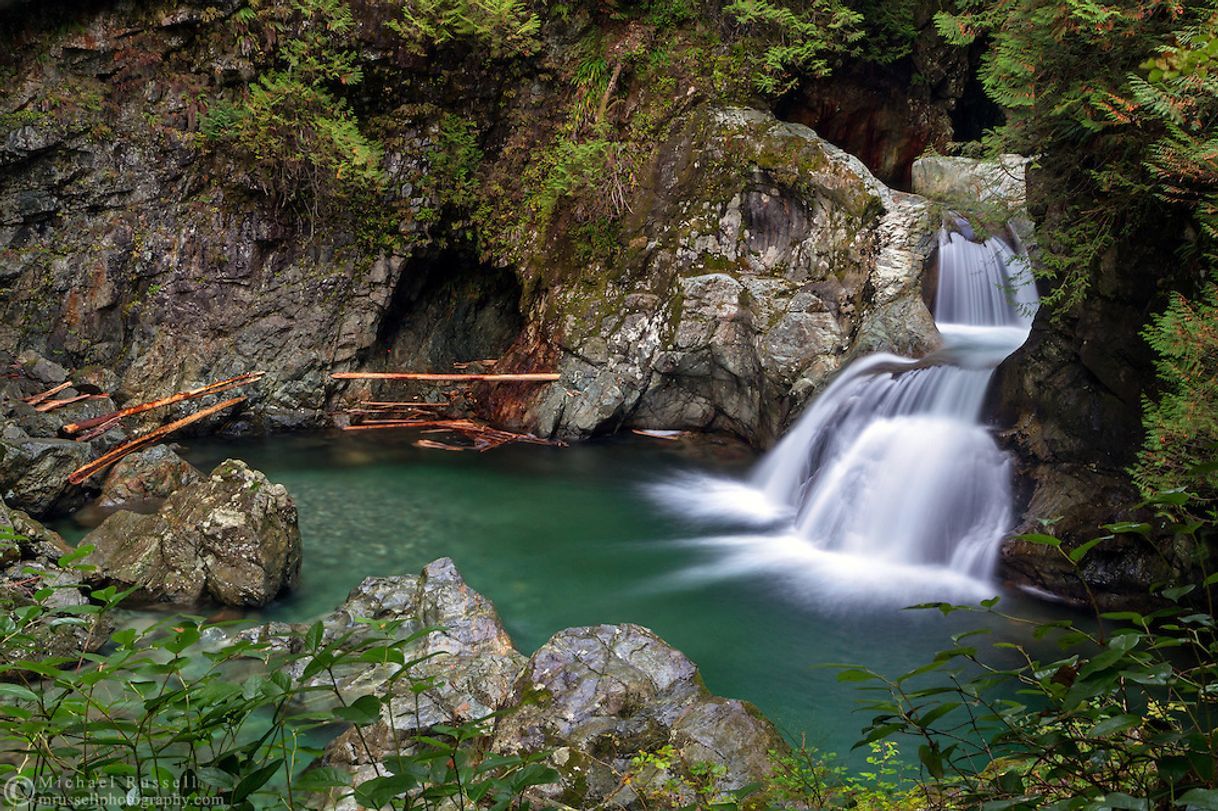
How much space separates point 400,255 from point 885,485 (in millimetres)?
7059

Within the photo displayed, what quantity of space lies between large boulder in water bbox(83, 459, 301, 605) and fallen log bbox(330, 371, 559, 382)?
13.4 feet

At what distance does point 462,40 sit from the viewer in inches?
419

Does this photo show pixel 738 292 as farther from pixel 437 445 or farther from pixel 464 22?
pixel 464 22

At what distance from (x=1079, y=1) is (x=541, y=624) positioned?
533 cm

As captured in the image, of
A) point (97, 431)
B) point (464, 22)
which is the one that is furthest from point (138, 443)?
point (464, 22)

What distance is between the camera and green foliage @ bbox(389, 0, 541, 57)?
392 inches

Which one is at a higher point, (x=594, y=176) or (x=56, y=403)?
(x=594, y=176)

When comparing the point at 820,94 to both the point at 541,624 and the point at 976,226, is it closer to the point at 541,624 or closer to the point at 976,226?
the point at 976,226

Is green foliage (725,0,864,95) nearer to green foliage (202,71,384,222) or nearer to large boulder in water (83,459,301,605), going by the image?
green foliage (202,71,384,222)

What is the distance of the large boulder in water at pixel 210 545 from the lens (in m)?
5.58

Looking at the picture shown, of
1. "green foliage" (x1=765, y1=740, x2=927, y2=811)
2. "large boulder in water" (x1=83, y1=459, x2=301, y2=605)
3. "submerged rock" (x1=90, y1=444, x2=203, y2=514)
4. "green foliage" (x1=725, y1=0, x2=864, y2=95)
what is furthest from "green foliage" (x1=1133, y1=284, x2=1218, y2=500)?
"submerged rock" (x1=90, y1=444, x2=203, y2=514)

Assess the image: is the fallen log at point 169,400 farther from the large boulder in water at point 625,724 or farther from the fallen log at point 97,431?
the large boulder in water at point 625,724

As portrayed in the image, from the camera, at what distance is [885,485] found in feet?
23.3

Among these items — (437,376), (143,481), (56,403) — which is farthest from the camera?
(437,376)
